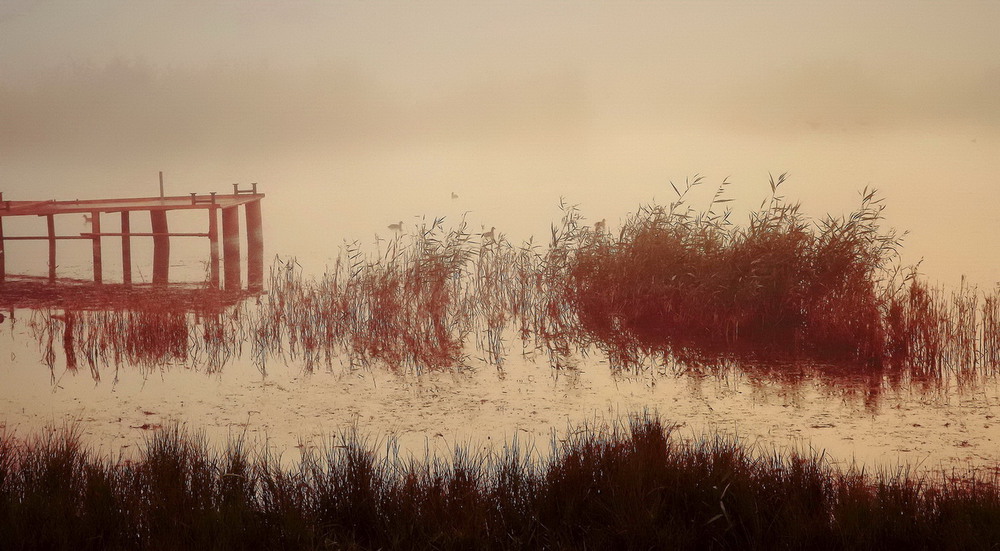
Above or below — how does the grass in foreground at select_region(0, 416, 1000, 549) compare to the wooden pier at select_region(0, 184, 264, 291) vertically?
below

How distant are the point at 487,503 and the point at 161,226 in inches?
507

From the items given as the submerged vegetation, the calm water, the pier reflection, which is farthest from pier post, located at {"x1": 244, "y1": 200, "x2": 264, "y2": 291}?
the calm water

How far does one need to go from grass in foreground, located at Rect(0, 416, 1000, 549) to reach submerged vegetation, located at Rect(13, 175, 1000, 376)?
3.02 metres

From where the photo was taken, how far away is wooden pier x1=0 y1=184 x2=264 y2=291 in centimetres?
1288

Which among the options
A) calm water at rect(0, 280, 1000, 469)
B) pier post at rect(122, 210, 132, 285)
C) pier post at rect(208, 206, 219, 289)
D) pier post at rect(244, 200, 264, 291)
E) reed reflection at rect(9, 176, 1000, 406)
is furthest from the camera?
pier post at rect(244, 200, 264, 291)

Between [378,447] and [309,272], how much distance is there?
19.3ft

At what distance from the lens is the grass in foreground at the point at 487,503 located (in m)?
3.34

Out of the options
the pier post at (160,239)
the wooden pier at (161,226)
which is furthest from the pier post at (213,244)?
the pier post at (160,239)

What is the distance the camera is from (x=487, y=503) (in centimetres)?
355

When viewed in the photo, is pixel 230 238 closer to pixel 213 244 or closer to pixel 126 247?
pixel 213 244

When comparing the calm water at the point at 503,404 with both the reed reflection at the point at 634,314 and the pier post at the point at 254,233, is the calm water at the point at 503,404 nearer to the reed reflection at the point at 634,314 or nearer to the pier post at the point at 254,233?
the reed reflection at the point at 634,314

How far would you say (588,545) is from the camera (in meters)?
3.38

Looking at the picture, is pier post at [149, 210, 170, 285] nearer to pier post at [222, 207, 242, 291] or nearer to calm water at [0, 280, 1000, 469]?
pier post at [222, 207, 242, 291]

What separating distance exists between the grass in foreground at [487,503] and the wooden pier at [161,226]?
26.5ft
